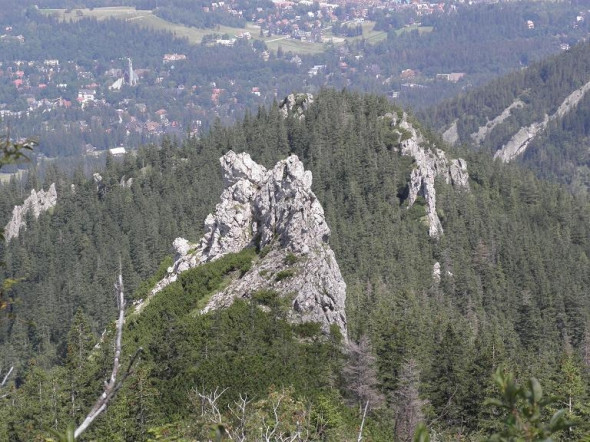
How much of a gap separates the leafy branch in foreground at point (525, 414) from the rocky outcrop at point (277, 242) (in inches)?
2003

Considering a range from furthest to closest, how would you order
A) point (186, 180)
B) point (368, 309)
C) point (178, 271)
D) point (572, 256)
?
point (186, 180) < point (572, 256) < point (368, 309) < point (178, 271)

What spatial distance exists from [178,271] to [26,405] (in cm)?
2497

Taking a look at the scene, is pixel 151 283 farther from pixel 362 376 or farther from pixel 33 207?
pixel 33 207

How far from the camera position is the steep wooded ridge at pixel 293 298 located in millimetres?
47906

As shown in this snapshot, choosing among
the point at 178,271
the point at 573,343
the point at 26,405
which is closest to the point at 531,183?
the point at 573,343

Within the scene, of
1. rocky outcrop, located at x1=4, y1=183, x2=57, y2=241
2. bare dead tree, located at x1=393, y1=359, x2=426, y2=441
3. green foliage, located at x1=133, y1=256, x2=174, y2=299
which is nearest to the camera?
bare dead tree, located at x1=393, y1=359, x2=426, y2=441

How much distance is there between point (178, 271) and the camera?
77312mm

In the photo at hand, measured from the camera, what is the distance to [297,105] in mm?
156500

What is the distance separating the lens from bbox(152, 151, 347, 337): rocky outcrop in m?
62.5

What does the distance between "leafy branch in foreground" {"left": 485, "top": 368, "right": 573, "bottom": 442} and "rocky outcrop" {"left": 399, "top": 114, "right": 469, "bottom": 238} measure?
358 ft

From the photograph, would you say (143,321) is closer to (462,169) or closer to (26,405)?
(26,405)

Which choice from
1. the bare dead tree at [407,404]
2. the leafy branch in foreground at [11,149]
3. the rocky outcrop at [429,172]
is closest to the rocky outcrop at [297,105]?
the rocky outcrop at [429,172]

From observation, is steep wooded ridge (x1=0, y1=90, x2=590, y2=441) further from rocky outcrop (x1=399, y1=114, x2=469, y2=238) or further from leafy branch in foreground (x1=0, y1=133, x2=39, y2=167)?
leafy branch in foreground (x1=0, y1=133, x2=39, y2=167)

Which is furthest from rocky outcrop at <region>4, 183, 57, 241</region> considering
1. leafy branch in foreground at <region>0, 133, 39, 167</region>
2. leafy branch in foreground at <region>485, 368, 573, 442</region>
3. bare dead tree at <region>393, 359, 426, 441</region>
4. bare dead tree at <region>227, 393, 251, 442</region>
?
leafy branch in foreground at <region>485, 368, 573, 442</region>
